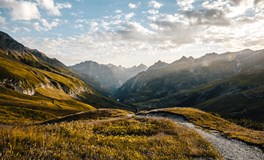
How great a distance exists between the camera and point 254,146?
1345 inches

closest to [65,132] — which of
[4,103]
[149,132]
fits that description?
[149,132]

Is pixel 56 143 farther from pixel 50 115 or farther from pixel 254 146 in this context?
pixel 50 115

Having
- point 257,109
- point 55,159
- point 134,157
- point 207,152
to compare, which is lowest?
point 257,109

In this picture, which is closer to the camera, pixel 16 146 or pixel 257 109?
pixel 16 146

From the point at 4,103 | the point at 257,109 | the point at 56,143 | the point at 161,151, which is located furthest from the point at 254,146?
the point at 257,109

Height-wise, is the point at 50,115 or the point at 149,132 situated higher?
the point at 149,132

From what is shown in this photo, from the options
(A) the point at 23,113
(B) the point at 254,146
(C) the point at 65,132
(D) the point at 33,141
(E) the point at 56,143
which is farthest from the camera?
(A) the point at 23,113

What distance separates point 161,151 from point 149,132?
562 inches

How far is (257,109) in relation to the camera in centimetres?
17675

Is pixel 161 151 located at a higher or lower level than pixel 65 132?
lower

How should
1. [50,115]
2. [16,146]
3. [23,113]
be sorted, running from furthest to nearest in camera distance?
[50,115] < [23,113] < [16,146]

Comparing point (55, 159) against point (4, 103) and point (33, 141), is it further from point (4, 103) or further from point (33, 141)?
point (4, 103)

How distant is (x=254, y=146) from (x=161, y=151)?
68.7ft

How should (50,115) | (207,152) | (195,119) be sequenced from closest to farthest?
(207,152)
(195,119)
(50,115)
